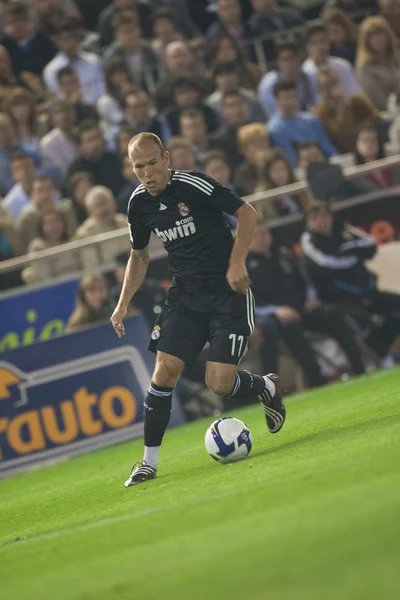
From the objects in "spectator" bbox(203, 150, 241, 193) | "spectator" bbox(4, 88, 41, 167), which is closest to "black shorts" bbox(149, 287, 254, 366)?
"spectator" bbox(203, 150, 241, 193)

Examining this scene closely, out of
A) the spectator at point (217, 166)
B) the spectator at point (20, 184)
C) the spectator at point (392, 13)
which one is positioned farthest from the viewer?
the spectator at point (392, 13)

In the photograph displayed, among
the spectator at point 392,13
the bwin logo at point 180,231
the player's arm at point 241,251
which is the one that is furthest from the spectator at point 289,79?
the player's arm at point 241,251

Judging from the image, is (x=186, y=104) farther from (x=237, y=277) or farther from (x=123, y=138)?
(x=237, y=277)

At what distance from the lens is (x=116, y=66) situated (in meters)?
17.0

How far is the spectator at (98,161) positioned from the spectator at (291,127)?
218 centimetres

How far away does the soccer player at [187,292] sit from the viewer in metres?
8.70

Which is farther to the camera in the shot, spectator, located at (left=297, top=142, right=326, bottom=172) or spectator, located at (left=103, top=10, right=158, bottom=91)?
spectator, located at (left=103, top=10, right=158, bottom=91)

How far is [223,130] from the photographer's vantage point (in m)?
16.1

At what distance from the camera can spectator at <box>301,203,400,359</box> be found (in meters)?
13.9

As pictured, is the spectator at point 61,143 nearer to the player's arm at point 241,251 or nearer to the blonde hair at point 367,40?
the blonde hair at point 367,40

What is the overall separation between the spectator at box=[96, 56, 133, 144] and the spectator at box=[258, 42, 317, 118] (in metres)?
1.96

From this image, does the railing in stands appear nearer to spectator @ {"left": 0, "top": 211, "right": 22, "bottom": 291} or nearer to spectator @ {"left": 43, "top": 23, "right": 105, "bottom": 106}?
spectator @ {"left": 0, "top": 211, "right": 22, "bottom": 291}

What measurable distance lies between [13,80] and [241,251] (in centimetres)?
1054

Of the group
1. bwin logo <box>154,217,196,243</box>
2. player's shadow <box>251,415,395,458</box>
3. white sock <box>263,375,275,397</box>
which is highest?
bwin logo <box>154,217,196,243</box>
